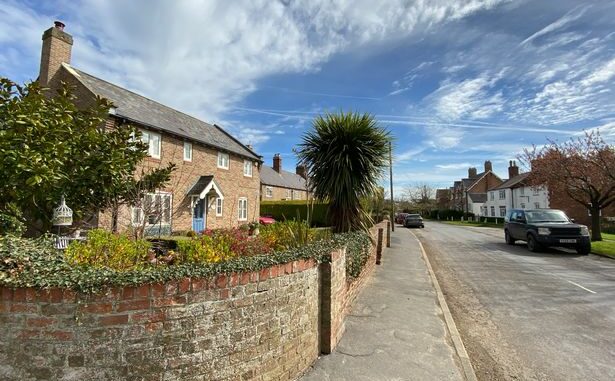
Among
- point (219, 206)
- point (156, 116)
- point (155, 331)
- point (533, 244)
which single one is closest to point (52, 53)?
point (156, 116)

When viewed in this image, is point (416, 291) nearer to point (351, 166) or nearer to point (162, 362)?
point (351, 166)

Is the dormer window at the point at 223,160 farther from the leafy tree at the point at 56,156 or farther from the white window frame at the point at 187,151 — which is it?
the leafy tree at the point at 56,156

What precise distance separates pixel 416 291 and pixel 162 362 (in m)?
6.62

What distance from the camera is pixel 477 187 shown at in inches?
2753

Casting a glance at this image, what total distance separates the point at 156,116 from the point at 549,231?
21000 millimetres

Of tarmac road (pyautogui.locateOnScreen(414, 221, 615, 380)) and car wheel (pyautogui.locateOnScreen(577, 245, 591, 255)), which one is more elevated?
car wheel (pyautogui.locateOnScreen(577, 245, 591, 255))

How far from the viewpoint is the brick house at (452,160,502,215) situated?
67312 mm

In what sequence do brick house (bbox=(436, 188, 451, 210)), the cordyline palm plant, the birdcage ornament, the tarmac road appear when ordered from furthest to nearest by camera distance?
brick house (bbox=(436, 188, 451, 210)), the cordyline palm plant, the birdcage ornament, the tarmac road

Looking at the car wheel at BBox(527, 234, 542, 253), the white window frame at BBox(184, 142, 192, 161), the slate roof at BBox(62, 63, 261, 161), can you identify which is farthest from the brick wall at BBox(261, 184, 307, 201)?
the car wheel at BBox(527, 234, 542, 253)

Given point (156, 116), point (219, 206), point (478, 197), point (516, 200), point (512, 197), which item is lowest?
point (219, 206)

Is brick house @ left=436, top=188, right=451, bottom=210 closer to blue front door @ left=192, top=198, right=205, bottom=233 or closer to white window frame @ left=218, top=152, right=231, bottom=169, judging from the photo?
white window frame @ left=218, top=152, right=231, bottom=169

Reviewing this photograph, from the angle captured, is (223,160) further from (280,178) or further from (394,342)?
(280,178)

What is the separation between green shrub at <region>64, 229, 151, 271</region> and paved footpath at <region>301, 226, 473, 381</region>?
240cm

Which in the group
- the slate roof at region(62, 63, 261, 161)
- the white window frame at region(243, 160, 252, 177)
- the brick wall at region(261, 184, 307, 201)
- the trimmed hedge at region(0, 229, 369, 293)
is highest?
the slate roof at region(62, 63, 261, 161)
